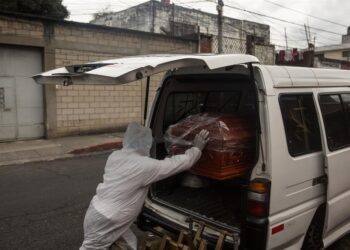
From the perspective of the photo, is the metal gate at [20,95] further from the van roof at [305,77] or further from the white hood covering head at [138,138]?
the van roof at [305,77]

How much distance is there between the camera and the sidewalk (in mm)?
9423

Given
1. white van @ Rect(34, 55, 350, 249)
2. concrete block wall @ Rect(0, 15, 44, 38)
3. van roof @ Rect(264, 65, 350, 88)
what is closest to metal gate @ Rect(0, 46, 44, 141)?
concrete block wall @ Rect(0, 15, 44, 38)

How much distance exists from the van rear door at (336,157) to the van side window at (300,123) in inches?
4.2

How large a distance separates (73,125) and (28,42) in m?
2.84

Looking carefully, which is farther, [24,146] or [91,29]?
[91,29]

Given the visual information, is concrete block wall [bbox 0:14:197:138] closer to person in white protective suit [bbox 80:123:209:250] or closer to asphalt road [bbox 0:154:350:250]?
asphalt road [bbox 0:154:350:250]

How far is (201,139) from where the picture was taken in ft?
10.5

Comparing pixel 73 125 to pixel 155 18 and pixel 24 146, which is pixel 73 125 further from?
pixel 155 18

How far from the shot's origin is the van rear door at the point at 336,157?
3.41 m

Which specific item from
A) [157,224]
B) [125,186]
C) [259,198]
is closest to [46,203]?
[157,224]

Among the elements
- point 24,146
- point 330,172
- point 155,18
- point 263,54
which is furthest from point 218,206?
point 155,18

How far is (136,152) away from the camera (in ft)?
10.2

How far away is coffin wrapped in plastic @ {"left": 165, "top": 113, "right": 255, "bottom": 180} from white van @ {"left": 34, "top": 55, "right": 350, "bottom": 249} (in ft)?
0.69

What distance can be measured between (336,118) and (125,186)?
2136mm
